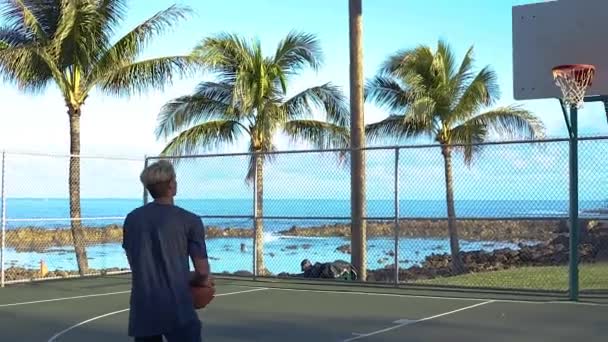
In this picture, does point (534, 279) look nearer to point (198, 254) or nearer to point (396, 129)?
point (396, 129)

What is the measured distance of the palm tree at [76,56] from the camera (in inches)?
756

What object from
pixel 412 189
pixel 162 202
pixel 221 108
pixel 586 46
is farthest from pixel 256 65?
pixel 162 202

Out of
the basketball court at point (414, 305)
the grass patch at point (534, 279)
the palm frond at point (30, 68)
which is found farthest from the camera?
the palm frond at point (30, 68)

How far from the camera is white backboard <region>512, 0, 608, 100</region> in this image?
12.9m

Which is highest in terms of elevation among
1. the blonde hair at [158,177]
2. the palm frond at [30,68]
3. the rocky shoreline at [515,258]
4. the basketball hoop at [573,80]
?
the palm frond at [30,68]

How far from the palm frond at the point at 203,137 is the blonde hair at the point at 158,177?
708 inches

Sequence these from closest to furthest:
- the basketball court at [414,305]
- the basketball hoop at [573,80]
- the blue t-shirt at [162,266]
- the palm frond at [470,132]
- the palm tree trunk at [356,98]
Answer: the blue t-shirt at [162,266] < the basketball court at [414,305] < the basketball hoop at [573,80] < the palm tree trunk at [356,98] < the palm frond at [470,132]

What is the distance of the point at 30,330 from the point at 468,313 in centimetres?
573

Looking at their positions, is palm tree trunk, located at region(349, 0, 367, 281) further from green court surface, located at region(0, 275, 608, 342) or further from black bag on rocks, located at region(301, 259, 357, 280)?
green court surface, located at region(0, 275, 608, 342)

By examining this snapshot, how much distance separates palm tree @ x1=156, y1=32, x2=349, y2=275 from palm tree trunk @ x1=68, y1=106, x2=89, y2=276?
A: 3.17 m

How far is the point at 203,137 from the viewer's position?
23.3m

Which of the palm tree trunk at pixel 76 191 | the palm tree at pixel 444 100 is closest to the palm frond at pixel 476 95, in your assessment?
the palm tree at pixel 444 100

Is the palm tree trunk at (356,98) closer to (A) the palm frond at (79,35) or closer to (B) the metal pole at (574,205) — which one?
(B) the metal pole at (574,205)

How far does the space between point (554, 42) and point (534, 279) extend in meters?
6.39
